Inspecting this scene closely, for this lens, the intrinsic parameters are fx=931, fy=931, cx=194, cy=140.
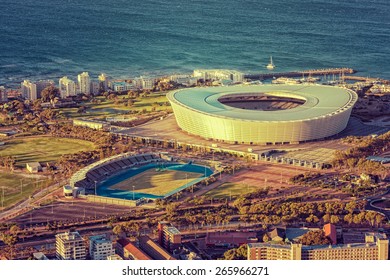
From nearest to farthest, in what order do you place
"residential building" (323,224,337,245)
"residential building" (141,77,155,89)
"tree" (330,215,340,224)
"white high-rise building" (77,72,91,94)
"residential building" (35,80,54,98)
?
"residential building" (323,224,337,245), "tree" (330,215,340,224), "residential building" (35,80,54,98), "white high-rise building" (77,72,91,94), "residential building" (141,77,155,89)

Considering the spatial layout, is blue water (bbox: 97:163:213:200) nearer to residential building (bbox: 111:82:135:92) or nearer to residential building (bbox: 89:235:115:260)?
residential building (bbox: 89:235:115:260)

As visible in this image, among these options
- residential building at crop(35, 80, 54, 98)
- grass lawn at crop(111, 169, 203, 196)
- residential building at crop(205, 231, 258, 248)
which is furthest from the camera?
residential building at crop(35, 80, 54, 98)

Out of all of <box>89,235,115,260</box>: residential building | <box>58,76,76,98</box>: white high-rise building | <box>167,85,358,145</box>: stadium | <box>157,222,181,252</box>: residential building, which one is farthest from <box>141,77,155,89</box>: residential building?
<box>89,235,115,260</box>: residential building

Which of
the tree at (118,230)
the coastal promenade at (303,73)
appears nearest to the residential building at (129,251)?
the tree at (118,230)

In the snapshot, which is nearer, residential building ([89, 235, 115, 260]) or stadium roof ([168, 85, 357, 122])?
residential building ([89, 235, 115, 260])

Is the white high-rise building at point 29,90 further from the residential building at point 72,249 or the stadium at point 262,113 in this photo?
the residential building at point 72,249
